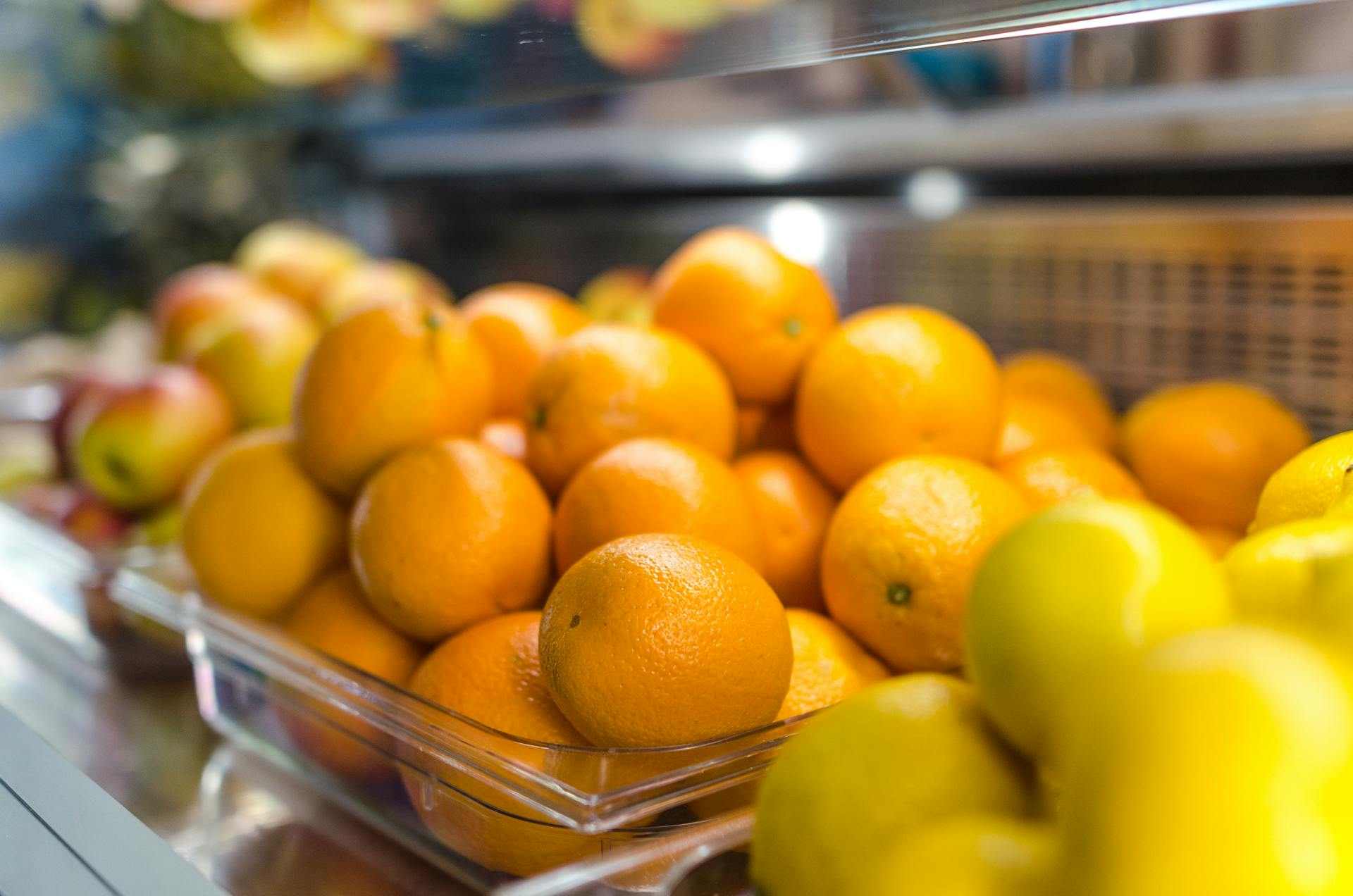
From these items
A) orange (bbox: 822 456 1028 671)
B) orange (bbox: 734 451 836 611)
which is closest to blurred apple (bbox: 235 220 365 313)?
orange (bbox: 734 451 836 611)

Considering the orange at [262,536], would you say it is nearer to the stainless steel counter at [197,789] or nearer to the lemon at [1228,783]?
the stainless steel counter at [197,789]

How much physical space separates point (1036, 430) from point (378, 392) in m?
0.52

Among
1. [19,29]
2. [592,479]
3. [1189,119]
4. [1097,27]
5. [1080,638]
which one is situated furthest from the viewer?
[19,29]

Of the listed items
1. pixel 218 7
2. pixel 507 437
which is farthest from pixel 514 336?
pixel 218 7

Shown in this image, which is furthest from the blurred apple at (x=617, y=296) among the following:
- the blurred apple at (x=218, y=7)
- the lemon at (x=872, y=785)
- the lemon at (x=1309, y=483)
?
the lemon at (x=872, y=785)

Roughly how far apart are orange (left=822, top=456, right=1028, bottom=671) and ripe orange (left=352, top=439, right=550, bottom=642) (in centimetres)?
21

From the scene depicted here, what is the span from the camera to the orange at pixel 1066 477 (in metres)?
0.85

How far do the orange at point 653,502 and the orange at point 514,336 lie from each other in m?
0.29

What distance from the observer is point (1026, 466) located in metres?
0.88

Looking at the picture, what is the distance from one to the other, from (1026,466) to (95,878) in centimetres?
66

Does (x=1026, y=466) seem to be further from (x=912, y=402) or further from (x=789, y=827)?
(x=789, y=827)

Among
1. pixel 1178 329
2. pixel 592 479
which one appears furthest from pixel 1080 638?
pixel 1178 329

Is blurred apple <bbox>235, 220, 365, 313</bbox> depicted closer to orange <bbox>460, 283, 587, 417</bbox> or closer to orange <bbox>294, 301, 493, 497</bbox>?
orange <bbox>460, 283, 587, 417</bbox>

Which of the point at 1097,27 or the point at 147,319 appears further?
the point at 147,319
